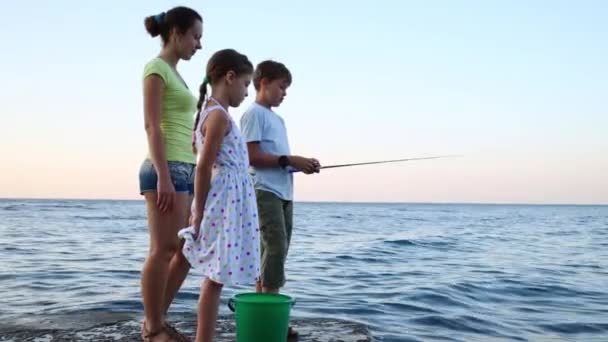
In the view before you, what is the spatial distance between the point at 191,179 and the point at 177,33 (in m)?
0.80

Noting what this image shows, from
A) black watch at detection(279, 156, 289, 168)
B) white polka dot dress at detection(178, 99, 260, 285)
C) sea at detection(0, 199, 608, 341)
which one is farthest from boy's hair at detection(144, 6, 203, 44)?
sea at detection(0, 199, 608, 341)

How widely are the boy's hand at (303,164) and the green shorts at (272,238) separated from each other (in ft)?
0.77

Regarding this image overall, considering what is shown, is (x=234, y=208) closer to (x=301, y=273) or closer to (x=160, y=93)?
(x=160, y=93)

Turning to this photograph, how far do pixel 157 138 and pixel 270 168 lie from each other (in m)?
0.90

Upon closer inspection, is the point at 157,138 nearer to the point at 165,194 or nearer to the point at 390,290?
the point at 165,194

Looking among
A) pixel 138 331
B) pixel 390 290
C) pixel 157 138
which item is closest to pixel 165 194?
pixel 157 138

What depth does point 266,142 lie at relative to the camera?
3.99 m

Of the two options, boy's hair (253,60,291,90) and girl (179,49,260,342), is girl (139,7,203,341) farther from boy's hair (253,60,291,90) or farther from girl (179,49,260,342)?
boy's hair (253,60,291,90)

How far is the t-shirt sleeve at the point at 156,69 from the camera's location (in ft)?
10.9

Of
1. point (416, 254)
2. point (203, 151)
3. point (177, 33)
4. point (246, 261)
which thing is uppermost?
point (177, 33)

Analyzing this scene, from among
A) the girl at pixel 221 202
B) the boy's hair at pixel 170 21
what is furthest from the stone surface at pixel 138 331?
the boy's hair at pixel 170 21

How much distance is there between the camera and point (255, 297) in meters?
3.45

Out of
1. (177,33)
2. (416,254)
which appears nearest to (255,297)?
(177,33)

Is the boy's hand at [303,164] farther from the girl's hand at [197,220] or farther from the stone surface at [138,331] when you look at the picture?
the stone surface at [138,331]
